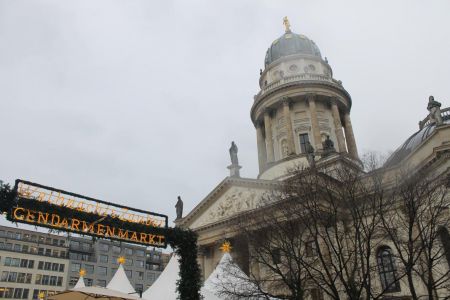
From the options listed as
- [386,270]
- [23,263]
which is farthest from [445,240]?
[23,263]

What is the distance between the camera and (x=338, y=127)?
146 feet

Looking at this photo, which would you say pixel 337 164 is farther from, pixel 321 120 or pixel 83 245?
pixel 83 245

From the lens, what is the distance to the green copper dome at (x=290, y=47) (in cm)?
5172

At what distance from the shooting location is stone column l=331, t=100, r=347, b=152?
43263 mm

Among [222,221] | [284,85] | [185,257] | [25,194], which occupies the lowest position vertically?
[185,257]

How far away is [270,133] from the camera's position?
154 ft

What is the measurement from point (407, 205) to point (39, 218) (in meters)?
14.2

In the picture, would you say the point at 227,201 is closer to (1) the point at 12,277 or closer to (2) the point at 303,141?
(2) the point at 303,141

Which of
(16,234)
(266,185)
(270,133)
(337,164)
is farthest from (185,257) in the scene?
(16,234)

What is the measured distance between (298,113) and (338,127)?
185 inches

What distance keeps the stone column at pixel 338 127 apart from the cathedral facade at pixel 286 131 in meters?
0.02

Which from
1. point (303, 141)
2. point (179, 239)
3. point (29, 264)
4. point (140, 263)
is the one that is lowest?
point (179, 239)

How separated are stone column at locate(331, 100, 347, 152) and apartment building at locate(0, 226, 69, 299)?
4969cm

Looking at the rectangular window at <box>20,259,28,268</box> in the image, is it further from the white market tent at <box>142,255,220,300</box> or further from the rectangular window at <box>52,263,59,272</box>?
the white market tent at <box>142,255,220,300</box>
